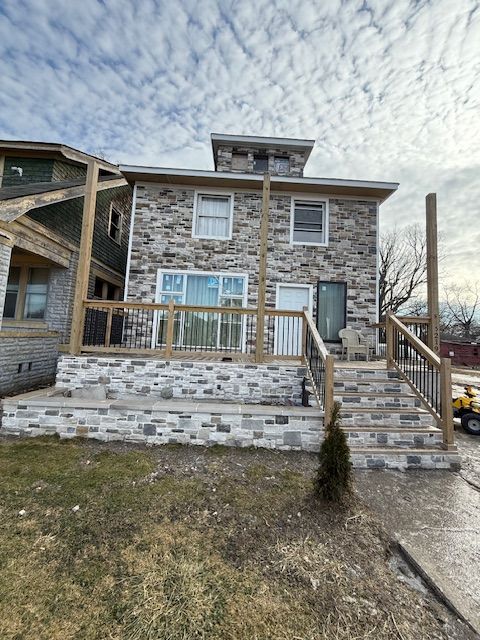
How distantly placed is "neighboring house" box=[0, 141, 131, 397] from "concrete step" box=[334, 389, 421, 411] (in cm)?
682

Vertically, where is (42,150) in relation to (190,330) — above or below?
above

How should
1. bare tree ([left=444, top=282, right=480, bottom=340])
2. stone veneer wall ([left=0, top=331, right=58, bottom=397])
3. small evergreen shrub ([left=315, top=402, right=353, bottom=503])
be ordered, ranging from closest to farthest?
small evergreen shrub ([left=315, top=402, right=353, bottom=503])
stone veneer wall ([left=0, top=331, right=58, bottom=397])
bare tree ([left=444, top=282, right=480, bottom=340])

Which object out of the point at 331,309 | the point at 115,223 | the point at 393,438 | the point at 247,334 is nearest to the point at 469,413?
the point at 393,438

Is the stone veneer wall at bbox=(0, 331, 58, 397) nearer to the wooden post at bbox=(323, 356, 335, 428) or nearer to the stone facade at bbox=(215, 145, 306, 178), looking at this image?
the wooden post at bbox=(323, 356, 335, 428)

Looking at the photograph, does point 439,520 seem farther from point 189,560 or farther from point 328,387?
point 189,560

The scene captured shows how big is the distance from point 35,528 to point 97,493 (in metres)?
0.61

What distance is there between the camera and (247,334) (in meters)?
8.41

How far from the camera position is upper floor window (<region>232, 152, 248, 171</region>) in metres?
10.9

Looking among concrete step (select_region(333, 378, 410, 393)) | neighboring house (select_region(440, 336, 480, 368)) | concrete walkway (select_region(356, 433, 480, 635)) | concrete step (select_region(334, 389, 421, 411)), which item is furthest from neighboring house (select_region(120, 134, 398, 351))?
neighboring house (select_region(440, 336, 480, 368))

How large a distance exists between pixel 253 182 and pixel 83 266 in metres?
5.36

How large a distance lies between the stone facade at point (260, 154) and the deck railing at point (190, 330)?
6.08 meters

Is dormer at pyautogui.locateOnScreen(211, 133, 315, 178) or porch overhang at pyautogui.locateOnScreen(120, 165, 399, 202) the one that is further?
dormer at pyautogui.locateOnScreen(211, 133, 315, 178)

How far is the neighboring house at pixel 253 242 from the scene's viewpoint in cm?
866

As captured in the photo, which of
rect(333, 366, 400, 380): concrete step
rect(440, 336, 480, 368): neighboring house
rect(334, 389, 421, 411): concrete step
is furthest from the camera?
rect(440, 336, 480, 368): neighboring house
